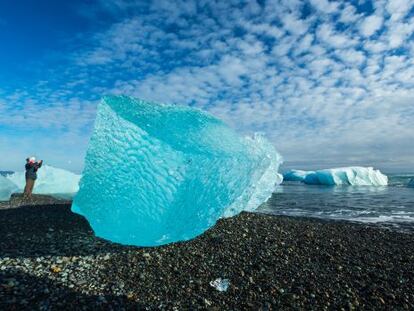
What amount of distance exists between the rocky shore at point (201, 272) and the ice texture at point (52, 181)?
16.8 metres

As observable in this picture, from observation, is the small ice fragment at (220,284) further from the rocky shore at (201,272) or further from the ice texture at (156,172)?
the ice texture at (156,172)

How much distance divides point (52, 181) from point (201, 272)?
2264 cm

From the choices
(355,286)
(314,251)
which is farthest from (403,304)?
(314,251)

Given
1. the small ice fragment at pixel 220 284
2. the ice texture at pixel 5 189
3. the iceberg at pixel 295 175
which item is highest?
the iceberg at pixel 295 175

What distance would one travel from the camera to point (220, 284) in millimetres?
5809

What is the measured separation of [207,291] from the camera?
18.2 feet

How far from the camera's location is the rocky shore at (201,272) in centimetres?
516

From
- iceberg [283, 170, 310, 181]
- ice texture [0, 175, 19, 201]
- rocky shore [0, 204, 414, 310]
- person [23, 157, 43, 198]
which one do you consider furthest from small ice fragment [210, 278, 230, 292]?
iceberg [283, 170, 310, 181]

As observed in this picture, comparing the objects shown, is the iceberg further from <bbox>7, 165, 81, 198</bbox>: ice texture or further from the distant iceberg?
<bbox>7, 165, 81, 198</bbox>: ice texture

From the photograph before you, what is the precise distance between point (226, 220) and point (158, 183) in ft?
11.5

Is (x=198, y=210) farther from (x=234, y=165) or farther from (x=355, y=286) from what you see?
(x=355, y=286)

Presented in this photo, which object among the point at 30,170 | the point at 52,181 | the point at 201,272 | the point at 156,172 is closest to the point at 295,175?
the point at 52,181

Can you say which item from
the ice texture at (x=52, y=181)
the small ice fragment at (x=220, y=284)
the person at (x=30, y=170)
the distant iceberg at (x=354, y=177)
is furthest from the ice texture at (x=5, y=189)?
the distant iceberg at (x=354, y=177)

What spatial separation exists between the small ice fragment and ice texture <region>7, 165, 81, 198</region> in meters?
21.6
